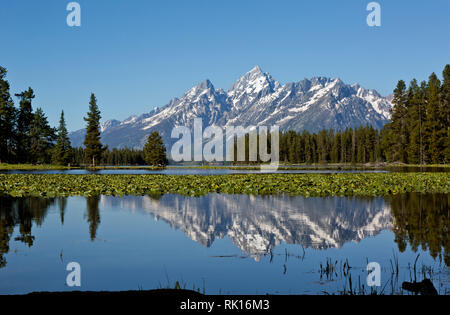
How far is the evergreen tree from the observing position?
9538 centimetres

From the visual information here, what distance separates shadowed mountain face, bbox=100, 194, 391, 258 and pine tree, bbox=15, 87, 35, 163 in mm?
73885

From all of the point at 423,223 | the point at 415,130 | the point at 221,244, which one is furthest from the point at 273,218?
the point at 415,130

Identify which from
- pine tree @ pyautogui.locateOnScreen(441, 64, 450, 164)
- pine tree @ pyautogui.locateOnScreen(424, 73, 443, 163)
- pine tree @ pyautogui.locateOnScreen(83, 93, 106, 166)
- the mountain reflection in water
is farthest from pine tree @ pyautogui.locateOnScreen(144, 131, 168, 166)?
the mountain reflection in water

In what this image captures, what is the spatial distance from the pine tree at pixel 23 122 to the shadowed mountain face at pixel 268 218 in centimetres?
7389

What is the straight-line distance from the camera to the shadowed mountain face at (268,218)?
42.5ft

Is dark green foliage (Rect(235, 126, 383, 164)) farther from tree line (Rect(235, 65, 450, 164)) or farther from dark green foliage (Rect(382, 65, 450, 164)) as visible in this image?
dark green foliage (Rect(382, 65, 450, 164))

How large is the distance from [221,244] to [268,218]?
16.5 feet

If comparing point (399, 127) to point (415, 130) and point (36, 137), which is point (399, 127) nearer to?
point (415, 130)

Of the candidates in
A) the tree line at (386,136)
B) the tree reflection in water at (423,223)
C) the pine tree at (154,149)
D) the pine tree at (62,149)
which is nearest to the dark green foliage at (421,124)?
the tree line at (386,136)

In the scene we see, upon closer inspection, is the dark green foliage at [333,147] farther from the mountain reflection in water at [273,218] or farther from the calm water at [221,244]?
the calm water at [221,244]

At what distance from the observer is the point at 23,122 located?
8988cm
